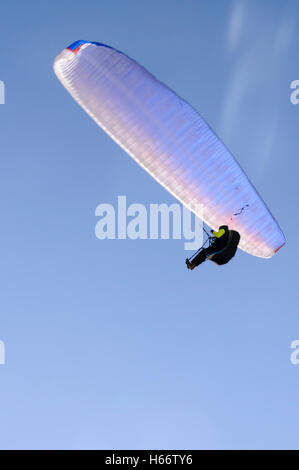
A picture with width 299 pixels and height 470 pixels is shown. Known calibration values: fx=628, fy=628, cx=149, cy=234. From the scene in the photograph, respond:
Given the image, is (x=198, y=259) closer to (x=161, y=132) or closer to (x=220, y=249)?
(x=220, y=249)

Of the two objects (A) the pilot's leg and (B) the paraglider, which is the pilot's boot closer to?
(A) the pilot's leg

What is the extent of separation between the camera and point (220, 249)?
24.2 m

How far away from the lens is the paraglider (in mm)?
23891

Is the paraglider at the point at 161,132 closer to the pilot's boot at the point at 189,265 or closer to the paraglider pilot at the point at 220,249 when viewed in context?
the paraglider pilot at the point at 220,249

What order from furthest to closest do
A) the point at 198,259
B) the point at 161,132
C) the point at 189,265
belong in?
the point at 161,132
the point at 198,259
the point at 189,265

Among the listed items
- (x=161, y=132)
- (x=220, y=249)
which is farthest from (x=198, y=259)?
(x=161, y=132)

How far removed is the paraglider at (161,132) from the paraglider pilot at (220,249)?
4cm

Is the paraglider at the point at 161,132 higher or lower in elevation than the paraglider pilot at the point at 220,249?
higher

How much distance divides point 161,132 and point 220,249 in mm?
5102

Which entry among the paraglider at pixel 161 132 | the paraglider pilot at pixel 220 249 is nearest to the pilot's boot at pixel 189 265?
the paraglider pilot at pixel 220 249

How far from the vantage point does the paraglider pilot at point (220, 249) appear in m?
24.0

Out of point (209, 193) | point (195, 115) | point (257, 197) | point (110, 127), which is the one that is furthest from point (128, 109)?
point (257, 197)

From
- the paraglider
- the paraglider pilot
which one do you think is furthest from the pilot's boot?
the paraglider

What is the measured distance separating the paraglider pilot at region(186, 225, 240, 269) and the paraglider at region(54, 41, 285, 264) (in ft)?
0.13
